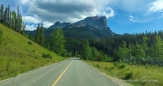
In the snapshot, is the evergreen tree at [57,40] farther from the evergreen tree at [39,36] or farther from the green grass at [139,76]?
the green grass at [139,76]

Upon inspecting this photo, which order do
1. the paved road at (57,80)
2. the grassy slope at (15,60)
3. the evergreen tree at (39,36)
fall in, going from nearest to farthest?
1. the paved road at (57,80)
2. the grassy slope at (15,60)
3. the evergreen tree at (39,36)

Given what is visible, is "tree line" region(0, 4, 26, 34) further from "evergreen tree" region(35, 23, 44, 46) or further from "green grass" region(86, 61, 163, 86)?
"green grass" region(86, 61, 163, 86)

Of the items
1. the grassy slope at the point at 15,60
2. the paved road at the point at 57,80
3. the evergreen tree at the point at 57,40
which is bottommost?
the paved road at the point at 57,80

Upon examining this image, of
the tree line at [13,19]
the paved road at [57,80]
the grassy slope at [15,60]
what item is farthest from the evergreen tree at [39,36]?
the paved road at [57,80]

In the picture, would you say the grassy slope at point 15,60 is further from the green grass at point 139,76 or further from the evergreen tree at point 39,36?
the evergreen tree at point 39,36

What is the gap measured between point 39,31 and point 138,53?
54843 mm

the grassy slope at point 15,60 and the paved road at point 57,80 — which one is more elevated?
the grassy slope at point 15,60

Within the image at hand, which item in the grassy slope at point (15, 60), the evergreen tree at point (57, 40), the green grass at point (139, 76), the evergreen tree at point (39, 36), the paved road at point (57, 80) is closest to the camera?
the paved road at point (57, 80)

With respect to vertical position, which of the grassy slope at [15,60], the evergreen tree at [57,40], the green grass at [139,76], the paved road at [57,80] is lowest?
the green grass at [139,76]

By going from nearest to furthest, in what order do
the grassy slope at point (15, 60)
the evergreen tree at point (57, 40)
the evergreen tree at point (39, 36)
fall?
1. the grassy slope at point (15, 60)
2. the evergreen tree at point (57, 40)
3. the evergreen tree at point (39, 36)

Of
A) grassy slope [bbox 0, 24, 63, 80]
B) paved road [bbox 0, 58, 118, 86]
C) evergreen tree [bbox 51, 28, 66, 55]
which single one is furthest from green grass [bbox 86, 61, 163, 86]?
evergreen tree [bbox 51, 28, 66, 55]

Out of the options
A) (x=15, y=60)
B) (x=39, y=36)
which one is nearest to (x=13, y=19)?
(x=39, y=36)

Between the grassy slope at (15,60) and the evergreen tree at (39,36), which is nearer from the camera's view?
the grassy slope at (15,60)

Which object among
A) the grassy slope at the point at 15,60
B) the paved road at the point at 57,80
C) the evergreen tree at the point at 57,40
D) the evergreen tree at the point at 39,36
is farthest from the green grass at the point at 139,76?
the evergreen tree at the point at 39,36
